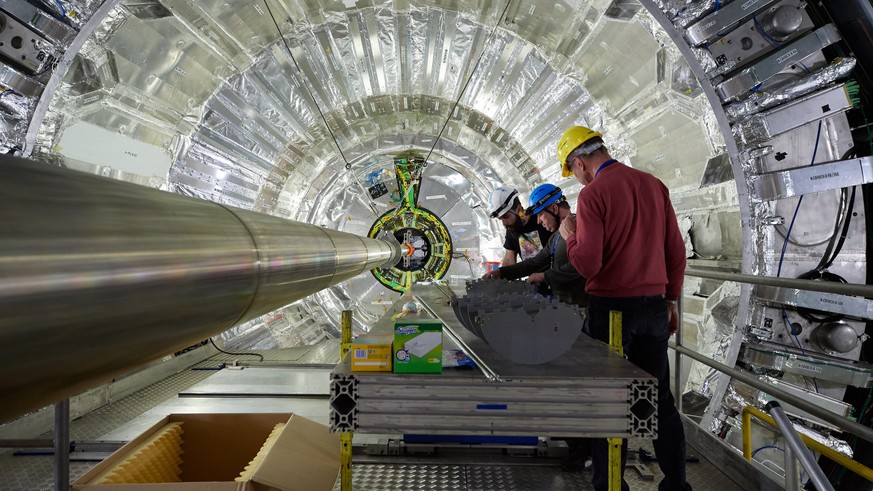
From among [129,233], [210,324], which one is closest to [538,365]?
[210,324]

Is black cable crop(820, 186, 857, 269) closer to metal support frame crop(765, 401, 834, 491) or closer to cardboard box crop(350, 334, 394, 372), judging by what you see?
metal support frame crop(765, 401, 834, 491)

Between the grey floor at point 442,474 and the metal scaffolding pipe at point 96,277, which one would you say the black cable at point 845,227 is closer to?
the grey floor at point 442,474

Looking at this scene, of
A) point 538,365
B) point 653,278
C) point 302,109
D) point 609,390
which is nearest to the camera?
point 609,390

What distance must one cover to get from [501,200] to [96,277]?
3.79m

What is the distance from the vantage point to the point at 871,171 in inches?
78.4

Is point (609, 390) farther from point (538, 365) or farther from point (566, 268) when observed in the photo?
point (566, 268)

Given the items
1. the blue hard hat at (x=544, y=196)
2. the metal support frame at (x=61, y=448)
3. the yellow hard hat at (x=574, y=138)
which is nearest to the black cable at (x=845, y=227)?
the yellow hard hat at (x=574, y=138)

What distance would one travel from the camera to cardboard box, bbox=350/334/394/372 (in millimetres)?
1310

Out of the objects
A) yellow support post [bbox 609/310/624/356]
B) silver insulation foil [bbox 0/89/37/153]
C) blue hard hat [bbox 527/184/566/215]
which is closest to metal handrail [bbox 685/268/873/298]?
yellow support post [bbox 609/310/624/356]

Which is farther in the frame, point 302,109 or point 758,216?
point 302,109

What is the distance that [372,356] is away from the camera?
1317 mm

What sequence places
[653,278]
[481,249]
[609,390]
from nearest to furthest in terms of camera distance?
[609,390], [653,278], [481,249]

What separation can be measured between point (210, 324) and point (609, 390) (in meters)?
1.01

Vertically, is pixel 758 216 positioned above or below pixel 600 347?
above
